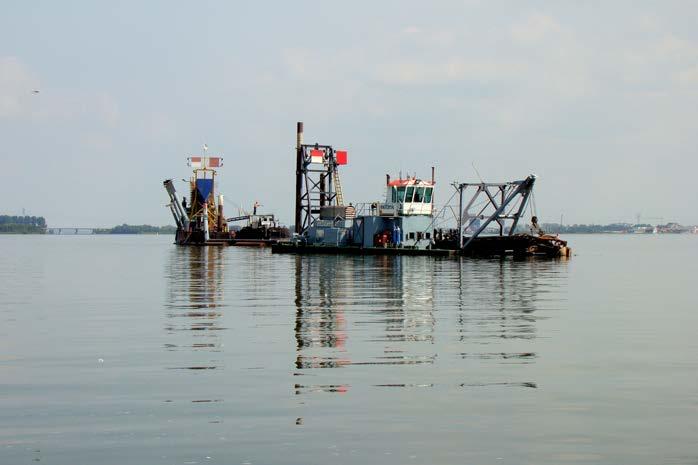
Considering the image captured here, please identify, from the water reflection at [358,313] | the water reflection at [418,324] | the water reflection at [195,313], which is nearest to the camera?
the water reflection at [418,324]

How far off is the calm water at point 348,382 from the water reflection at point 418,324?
110mm

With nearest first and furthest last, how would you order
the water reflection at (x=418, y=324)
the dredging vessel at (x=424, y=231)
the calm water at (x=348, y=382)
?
the calm water at (x=348, y=382) → the water reflection at (x=418, y=324) → the dredging vessel at (x=424, y=231)

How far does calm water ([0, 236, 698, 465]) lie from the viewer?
→ 523 inches

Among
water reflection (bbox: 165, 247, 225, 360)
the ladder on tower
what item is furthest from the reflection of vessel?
water reflection (bbox: 165, 247, 225, 360)

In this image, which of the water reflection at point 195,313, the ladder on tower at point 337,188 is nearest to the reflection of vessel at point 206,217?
the ladder on tower at point 337,188

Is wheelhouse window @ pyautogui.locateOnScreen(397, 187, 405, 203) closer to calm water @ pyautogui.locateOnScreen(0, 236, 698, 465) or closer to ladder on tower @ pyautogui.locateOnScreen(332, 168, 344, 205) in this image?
Result: ladder on tower @ pyautogui.locateOnScreen(332, 168, 344, 205)

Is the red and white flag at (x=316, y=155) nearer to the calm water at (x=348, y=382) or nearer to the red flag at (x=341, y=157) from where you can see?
the red flag at (x=341, y=157)

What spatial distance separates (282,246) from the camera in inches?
4316

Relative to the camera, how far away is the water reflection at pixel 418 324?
68.0 ft

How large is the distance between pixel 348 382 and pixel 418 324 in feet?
35.9

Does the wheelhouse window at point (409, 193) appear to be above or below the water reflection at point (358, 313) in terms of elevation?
above

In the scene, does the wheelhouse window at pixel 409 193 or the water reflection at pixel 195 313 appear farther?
the wheelhouse window at pixel 409 193

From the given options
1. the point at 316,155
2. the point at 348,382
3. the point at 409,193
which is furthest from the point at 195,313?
the point at 316,155

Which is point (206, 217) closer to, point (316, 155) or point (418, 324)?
point (316, 155)
